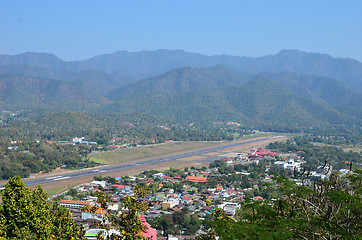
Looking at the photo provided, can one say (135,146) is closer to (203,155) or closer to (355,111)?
(203,155)

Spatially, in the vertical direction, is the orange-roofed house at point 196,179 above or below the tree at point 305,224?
below

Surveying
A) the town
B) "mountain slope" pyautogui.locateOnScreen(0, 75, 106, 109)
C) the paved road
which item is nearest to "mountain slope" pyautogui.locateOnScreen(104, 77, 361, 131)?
"mountain slope" pyautogui.locateOnScreen(0, 75, 106, 109)

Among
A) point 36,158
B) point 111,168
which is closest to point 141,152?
point 111,168

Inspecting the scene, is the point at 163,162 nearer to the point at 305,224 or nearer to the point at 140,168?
the point at 140,168

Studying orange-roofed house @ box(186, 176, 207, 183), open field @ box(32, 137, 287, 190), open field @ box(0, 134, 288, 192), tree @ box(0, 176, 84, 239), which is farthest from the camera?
orange-roofed house @ box(186, 176, 207, 183)

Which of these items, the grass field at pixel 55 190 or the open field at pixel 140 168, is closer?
the grass field at pixel 55 190

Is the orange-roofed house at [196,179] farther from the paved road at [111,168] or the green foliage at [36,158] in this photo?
the green foliage at [36,158]

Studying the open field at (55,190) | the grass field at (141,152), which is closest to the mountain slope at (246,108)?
the grass field at (141,152)

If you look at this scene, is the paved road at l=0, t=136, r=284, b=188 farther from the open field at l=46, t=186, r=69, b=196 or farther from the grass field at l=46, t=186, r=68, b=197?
the grass field at l=46, t=186, r=68, b=197
